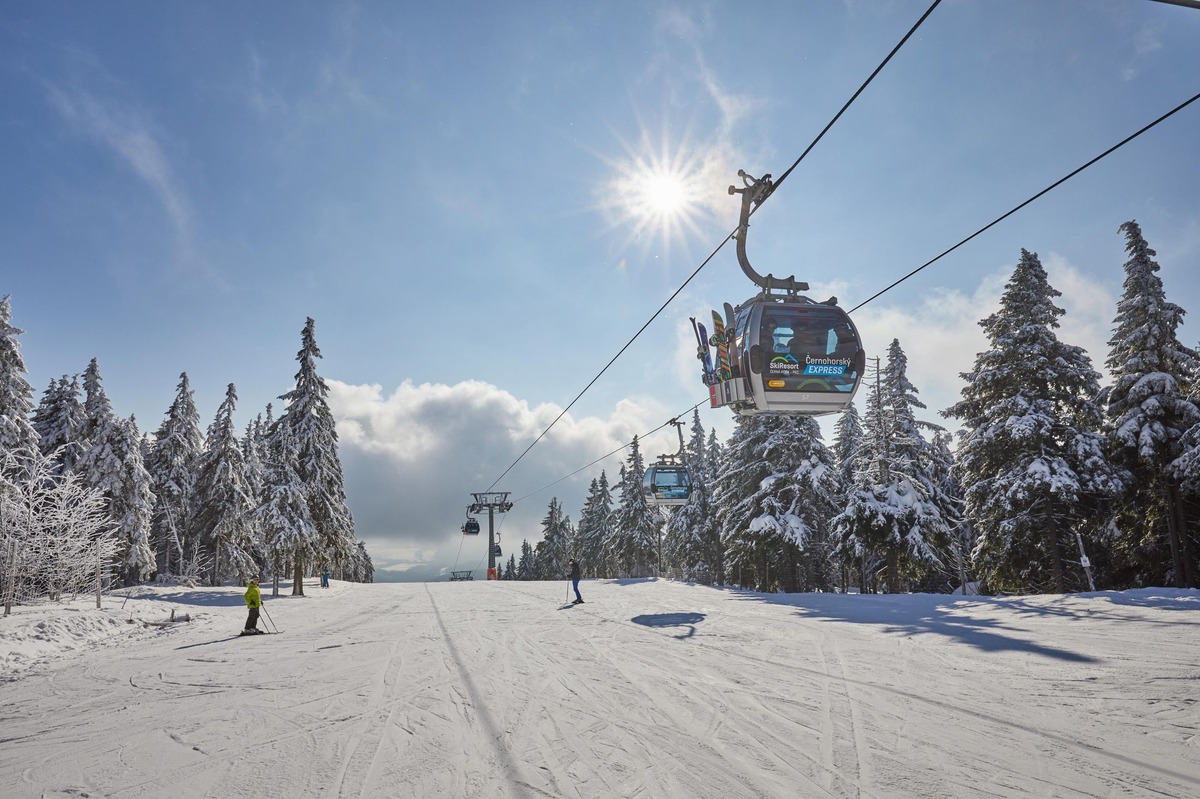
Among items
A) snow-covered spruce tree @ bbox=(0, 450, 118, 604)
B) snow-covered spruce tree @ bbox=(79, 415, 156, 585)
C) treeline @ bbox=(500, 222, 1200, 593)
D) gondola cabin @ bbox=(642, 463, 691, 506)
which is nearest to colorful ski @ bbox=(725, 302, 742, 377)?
treeline @ bbox=(500, 222, 1200, 593)

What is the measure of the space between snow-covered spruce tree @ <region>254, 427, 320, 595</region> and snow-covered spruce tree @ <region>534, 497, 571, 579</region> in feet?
151

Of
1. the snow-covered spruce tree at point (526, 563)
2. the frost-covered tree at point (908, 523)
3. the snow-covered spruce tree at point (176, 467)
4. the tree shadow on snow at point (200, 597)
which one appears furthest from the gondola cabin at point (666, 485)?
the snow-covered spruce tree at point (526, 563)

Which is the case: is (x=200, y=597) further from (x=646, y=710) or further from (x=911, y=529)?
(x=911, y=529)

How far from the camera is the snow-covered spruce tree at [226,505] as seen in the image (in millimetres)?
38875

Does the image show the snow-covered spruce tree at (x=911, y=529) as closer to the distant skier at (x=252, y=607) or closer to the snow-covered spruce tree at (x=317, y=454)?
the distant skier at (x=252, y=607)

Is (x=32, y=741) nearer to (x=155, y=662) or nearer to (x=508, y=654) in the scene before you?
(x=155, y=662)

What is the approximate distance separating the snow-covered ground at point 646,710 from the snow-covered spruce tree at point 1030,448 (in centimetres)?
854

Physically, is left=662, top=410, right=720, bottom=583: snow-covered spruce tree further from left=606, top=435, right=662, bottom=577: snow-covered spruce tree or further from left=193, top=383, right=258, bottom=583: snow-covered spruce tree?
left=193, top=383, right=258, bottom=583: snow-covered spruce tree

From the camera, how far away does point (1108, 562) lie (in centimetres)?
2562

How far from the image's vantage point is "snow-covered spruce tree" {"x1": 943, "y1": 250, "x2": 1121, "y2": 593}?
22.3m

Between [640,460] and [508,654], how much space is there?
4819 cm

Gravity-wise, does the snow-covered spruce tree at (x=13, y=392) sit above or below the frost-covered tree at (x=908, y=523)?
above

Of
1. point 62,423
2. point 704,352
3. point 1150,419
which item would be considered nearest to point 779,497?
point 1150,419

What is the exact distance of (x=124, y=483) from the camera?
37.8 m
